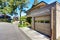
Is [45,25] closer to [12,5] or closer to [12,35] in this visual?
[12,35]

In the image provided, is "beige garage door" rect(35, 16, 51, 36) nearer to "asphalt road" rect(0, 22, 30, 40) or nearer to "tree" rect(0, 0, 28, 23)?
"asphalt road" rect(0, 22, 30, 40)

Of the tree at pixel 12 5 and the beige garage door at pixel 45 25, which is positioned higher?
the tree at pixel 12 5

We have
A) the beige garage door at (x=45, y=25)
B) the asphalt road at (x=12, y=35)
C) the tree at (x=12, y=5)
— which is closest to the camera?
the asphalt road at (x=12, y=35)

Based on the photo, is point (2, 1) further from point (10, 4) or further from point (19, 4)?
point (19, 4)

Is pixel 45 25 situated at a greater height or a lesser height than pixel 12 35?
greater

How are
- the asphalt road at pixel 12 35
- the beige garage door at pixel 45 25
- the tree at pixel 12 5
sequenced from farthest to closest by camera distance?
the tree at pixel 12 5 → the beige garage door at pixel 45 25 → the asphalt road at pixel 12 35

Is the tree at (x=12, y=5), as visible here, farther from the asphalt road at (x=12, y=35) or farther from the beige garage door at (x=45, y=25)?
the beige garage door at (x=45, y=25)

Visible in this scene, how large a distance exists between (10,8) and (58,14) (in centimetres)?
3851

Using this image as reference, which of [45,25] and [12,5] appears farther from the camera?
[12,5]

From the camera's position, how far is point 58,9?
13602 millimetres

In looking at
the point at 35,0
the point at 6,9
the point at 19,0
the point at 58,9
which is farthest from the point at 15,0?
the point at 58,9

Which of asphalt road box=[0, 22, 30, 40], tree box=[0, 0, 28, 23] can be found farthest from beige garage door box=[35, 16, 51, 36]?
tree box=[0, 0, 28, 23]

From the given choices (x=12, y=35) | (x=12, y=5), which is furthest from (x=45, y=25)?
(x=12, y=5)

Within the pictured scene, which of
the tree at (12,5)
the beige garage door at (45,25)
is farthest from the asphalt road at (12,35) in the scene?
the tree at (12,5)
